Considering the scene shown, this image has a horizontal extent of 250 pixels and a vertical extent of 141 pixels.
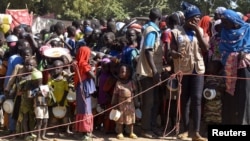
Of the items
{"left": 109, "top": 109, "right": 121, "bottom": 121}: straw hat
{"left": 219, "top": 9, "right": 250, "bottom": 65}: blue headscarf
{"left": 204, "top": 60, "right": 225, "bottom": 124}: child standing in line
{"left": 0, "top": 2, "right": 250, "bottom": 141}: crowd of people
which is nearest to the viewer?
{"left": 219, "top": 9, "right": 250, "bottom": 65}: blue headscarf

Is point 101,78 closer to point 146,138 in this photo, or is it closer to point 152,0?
point 146,138

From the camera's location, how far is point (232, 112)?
20.7 feet

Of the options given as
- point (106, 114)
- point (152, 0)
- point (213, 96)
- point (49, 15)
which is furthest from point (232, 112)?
point (152, 0)

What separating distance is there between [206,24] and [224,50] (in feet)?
6.06

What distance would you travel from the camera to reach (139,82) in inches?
273

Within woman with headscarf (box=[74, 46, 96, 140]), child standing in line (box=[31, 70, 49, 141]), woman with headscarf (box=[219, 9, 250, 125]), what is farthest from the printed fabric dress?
woman with headscarf (box=[219, 9, 250, 125])

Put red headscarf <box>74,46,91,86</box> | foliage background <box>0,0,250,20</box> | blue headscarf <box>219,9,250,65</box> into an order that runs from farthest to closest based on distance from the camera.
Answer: foliage background <box>0,0,250,20</box>, red headscarf <box>74,46,91,86</box>, blue headscarf <box>219,9,250,65</box>

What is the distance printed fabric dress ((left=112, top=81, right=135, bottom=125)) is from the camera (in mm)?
6633

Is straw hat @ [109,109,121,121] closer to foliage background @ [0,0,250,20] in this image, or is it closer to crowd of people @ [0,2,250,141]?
crowd of people @ [0,2,250,141]

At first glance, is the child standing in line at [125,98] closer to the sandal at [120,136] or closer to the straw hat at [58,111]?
the sandal at [120,136]

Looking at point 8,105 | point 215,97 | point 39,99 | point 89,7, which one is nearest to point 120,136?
point 39,99

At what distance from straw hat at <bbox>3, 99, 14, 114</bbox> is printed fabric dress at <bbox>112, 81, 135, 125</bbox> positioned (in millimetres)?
1528

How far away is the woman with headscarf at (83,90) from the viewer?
21.2 feet

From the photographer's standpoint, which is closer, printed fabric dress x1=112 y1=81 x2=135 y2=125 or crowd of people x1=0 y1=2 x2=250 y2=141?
crowd of people x1=0 y1=2 x2=250 y2=141
